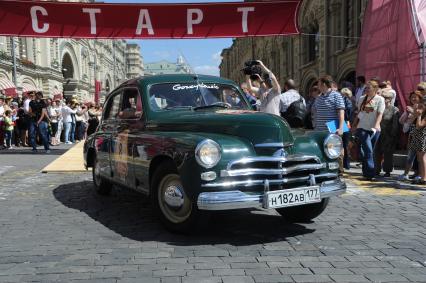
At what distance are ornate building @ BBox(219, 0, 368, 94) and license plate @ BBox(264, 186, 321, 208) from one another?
12233 mm

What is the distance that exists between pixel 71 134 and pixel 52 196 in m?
12.5

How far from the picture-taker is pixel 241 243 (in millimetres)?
4469

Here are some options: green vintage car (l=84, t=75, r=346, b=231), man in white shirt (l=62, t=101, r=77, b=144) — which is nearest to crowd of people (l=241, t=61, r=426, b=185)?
green vintage car (l=84, t=75, r=346, b=231)

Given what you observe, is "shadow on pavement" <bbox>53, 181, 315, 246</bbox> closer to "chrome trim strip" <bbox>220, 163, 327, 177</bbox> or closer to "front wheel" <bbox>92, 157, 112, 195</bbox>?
"front wheel" <bbox>92, 157, 112, 195</bbox>

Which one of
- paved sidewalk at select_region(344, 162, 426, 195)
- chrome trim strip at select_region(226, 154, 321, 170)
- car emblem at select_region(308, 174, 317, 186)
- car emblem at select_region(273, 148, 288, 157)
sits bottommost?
paved sidewalk at select_region(344, 162, 426, 195)

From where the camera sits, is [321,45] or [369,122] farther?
[321,45]

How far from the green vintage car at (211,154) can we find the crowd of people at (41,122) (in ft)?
28.5

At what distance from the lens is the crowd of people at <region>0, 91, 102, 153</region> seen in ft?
45.1

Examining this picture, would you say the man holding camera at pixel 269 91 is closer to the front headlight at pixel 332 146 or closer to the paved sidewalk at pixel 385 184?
the paved sidewalk at pixel 385 184

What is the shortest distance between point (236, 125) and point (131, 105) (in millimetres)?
1845

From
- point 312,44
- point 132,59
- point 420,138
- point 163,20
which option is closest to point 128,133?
point 420,138

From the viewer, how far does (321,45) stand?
25.9 m

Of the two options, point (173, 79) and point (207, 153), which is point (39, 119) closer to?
point (173, 79)

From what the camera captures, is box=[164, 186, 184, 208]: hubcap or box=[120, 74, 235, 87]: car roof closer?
box=[164, 186, 184, 208]: hubcap
